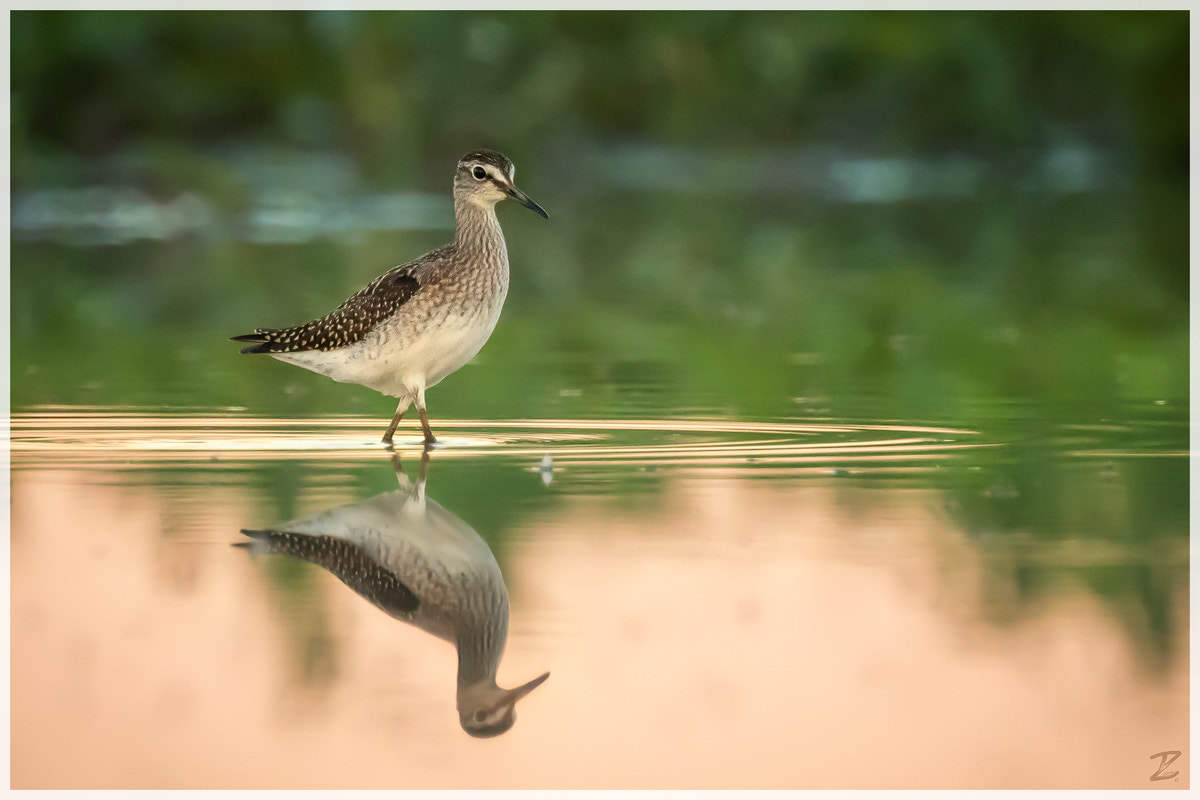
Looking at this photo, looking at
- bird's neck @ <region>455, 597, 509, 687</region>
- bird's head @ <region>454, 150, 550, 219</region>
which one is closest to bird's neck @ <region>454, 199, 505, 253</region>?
bird's head @ <region>454, 150, 550, 219</region>

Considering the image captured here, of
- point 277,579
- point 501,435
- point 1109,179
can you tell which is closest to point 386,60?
point 1109,179

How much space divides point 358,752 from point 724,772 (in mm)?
749

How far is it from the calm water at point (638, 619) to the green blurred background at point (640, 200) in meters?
1.95

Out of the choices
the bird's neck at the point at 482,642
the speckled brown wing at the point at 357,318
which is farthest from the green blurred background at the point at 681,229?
the bird's neck at the point at 482,642

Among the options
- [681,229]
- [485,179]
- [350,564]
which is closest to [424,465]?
[485,179]

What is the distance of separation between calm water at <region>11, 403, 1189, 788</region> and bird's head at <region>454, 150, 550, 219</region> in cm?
143

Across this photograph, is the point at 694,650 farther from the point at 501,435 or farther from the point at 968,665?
the point at 501,435

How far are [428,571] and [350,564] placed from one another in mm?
235

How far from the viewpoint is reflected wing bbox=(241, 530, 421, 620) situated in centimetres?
568

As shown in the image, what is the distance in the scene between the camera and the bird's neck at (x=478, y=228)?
9.05m

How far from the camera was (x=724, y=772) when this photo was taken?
14.6 feet

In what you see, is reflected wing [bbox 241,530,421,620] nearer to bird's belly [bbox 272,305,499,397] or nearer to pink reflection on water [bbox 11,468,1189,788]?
pink reflection on water [bbox 11,468,1189,788]

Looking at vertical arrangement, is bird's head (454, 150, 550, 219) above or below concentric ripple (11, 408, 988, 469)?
above

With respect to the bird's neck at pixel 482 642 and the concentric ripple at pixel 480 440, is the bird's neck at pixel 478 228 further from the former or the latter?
the bird's neck at pixel 482 642
